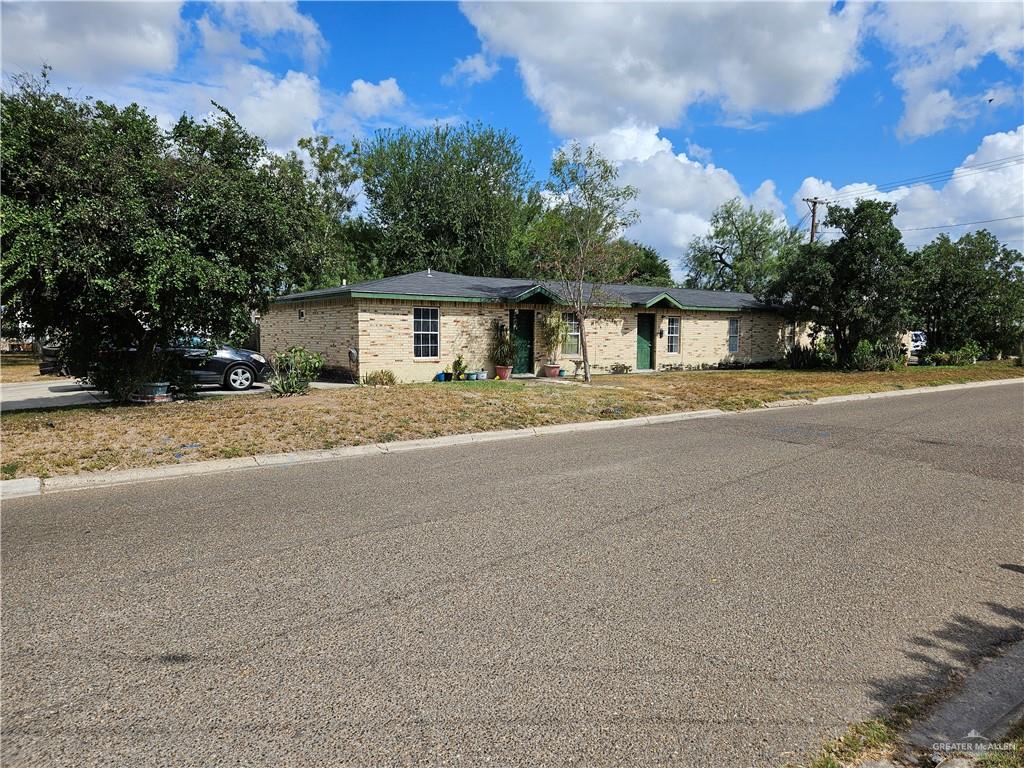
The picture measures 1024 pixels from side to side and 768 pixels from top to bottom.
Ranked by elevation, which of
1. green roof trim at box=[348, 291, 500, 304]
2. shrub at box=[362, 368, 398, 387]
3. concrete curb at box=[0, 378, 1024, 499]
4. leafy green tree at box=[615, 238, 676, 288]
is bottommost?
concrete curb at box=[0, 378, 1024, 499]

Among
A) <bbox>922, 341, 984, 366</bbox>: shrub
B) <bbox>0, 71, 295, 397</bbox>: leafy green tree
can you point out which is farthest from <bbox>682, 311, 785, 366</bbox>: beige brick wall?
<bbox>0, 71, 295, 397</bbox>: leafy green tree

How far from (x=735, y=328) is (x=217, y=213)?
72.3ft

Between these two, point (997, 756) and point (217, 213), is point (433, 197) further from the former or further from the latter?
point (997, 756)

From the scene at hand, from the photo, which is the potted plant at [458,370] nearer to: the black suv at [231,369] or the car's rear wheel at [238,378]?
the black suv at [231,369]

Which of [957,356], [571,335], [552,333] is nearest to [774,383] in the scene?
[571,335]

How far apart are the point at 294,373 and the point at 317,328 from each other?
Answer: 6.63m

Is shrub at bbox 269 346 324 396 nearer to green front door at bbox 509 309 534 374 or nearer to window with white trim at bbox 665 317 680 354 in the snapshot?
green front door at bbox 509 309 534 374

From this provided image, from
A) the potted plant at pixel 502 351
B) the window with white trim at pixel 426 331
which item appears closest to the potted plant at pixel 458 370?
the window with white trim at pixel 426 331

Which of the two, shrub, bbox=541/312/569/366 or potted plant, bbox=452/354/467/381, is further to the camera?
shrub, bbox=541/312/569/366

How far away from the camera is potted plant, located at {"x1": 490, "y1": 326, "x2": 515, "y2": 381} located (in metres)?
19.9

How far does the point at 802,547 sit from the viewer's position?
4871 mm

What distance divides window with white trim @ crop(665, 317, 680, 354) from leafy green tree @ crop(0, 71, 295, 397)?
1665cm

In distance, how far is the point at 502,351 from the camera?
2002cm

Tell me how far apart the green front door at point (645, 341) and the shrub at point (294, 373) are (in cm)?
1348
